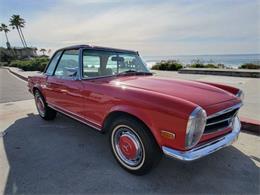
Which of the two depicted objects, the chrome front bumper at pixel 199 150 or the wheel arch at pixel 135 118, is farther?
the wheel arch at pixel 135 118

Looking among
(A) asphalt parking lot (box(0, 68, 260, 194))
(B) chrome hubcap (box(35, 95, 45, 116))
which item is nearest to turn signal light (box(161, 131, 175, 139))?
(A) asphalt parking lot (box(0, 68, 260, 194))

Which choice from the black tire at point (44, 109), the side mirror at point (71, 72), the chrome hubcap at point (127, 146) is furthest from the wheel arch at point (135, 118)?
the black tire at point (44, 109)

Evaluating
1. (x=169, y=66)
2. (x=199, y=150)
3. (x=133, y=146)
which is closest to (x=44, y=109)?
(x=133, y=146)

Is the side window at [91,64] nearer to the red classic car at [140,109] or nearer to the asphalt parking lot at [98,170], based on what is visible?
the red classic car at [140,109]

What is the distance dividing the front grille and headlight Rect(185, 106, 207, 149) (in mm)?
A: 205

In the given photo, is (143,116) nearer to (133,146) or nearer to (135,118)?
(135,118)

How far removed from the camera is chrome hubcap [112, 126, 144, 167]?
9.02 ft

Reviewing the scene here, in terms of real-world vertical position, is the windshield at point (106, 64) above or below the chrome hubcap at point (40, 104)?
above

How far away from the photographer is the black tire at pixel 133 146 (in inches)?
100

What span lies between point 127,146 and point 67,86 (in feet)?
5.37

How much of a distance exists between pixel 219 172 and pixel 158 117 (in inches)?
50.3

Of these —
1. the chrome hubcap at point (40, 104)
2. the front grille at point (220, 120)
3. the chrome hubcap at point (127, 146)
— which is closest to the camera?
the front grille at point (220, 120)

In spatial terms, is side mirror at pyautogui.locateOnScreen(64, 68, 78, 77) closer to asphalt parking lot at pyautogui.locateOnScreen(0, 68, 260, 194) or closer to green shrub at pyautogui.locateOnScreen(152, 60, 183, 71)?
asphalt parking lot at pyautogui.locateOnScreen(0, 68, 260, 194)

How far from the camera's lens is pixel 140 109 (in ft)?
8.24
